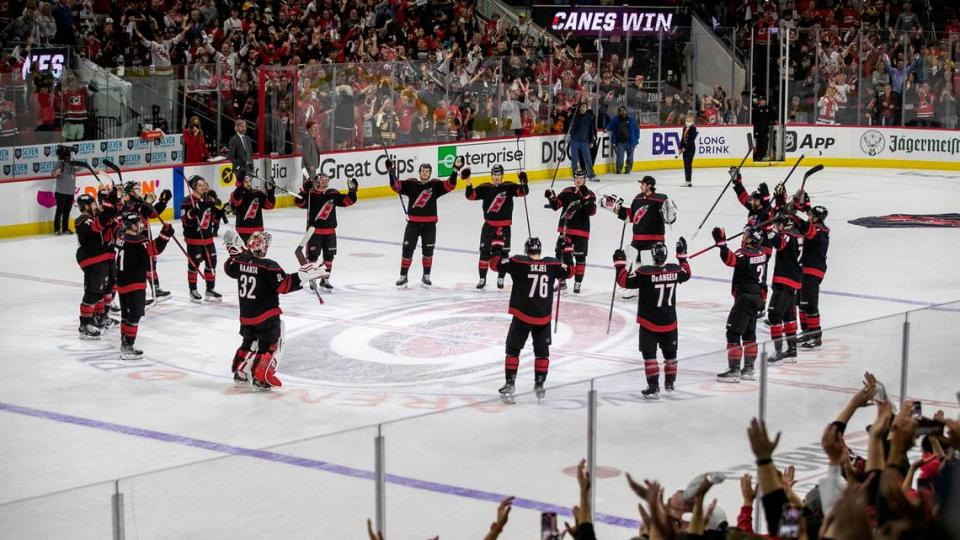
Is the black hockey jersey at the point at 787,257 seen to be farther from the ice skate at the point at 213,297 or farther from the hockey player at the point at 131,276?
the ice skate at the point at 213,297

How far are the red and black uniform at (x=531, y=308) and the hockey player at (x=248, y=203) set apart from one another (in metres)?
5.50

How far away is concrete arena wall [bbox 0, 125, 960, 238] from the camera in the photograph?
20859 millimetres

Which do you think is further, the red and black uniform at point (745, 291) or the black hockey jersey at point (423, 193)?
the black hockey jersey at point (423, 193)

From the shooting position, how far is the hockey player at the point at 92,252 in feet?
46.8

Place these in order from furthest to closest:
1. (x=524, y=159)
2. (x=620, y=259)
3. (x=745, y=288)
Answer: (x=524, y=159)
(x=745, y=288)
(x=620, y=259)

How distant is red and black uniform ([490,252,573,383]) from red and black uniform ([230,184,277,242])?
550 cm

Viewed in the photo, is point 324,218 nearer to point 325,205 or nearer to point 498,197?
point 325,205

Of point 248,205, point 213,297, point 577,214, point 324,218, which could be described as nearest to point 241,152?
point 324,218

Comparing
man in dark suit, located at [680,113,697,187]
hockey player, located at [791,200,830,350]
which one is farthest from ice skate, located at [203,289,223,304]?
man in dark suit, located at [680,113,697,187]

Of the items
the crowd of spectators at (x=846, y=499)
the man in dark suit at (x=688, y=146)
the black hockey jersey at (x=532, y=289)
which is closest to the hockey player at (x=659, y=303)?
the black hockey jersey at (x=532, y=289)

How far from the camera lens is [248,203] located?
16.8 metres

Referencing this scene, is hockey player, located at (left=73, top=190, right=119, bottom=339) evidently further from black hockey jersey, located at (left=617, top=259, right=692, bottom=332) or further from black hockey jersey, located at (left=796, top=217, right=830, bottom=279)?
black hockey jersey, located at (left=796, top=217, right=830, bottom=279)

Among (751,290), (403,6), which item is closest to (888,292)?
(751,290)

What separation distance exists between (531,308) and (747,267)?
208 cm
